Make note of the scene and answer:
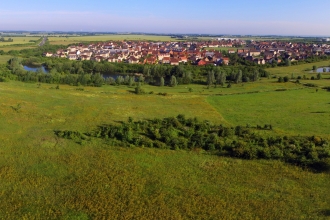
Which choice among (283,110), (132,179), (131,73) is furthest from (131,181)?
(131,73)

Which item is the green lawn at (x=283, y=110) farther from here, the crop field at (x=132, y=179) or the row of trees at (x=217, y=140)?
the row of trees at (x=217, y=140)

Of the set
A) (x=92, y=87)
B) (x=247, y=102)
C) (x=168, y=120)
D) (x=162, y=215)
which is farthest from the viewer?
(x=92, y=87)

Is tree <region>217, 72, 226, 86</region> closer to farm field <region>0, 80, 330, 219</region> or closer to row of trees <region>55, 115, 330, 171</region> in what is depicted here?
farm field <region>0, 80, 330, 219</region>

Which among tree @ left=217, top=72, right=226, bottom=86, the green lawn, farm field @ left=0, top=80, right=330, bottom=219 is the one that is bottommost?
farm field @ left=0, top=80, right=330, bottom=219

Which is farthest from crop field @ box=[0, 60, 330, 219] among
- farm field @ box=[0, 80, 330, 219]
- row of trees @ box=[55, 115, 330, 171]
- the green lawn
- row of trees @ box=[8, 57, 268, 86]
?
row of trees @ box=[8, 57, 268, 86]

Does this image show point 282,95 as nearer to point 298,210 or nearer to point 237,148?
point 237,148

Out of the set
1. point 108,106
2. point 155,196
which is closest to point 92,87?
point 108,106

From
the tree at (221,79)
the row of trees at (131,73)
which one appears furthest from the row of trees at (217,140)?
the tree at (221,79)

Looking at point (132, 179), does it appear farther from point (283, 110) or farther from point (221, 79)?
point (221, 79)
